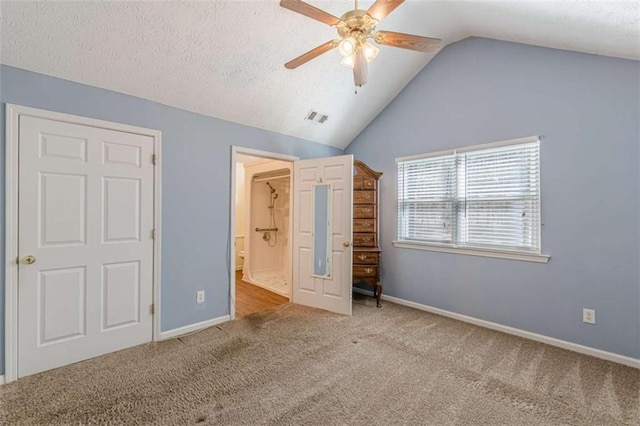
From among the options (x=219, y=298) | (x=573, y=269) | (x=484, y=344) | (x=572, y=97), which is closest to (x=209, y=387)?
(x=219, y=298)

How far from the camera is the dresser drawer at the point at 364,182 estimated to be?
3992 mm

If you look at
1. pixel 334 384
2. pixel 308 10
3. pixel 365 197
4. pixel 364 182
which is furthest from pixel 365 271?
pixel 308 10

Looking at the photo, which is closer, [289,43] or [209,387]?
[209,387]

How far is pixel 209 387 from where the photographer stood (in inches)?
83.3

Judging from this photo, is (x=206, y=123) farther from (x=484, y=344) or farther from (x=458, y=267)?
(x=484, y=344)

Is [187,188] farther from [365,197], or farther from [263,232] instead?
[263,232]

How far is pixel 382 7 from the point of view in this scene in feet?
5.52

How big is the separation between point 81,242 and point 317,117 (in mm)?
2888

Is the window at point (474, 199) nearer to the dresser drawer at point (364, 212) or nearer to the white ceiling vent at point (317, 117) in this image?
the dresser drawer at point (364, 212)

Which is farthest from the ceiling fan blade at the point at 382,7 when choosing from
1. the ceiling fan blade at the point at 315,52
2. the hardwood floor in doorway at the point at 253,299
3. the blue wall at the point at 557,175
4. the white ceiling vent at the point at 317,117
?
the hardwood floor in doorway at the point at 253,299

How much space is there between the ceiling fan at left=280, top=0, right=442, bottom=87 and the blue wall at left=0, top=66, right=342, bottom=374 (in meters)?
1.59

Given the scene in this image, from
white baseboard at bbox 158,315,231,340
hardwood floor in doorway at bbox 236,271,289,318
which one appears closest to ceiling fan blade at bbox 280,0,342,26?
white baseboard at bbox 158,315,231,340

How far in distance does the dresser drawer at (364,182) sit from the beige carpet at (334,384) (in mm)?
1914

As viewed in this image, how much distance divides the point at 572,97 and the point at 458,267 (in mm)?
2047
